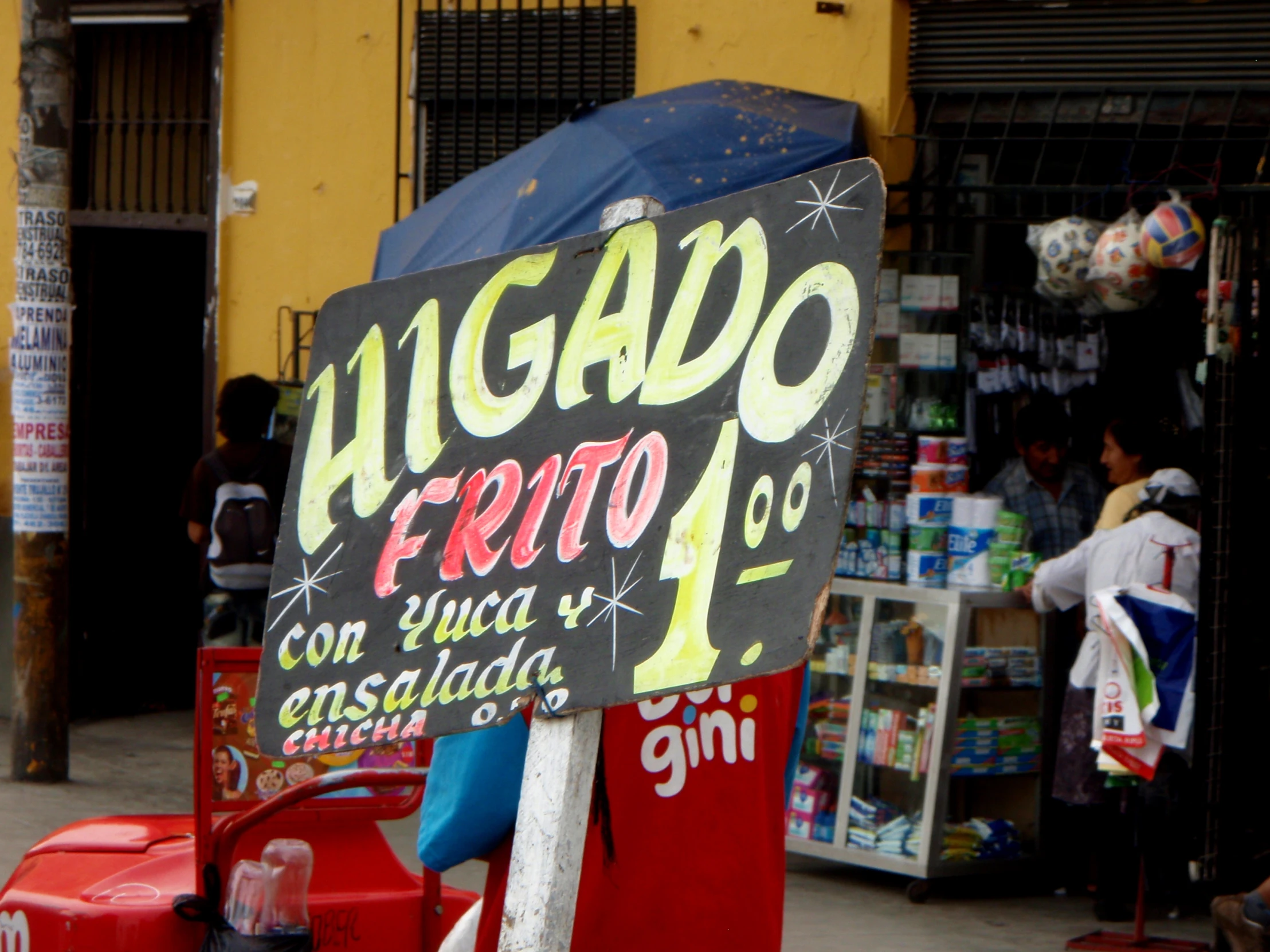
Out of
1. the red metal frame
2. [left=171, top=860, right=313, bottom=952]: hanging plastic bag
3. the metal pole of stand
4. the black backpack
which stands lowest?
the metal pole of stand

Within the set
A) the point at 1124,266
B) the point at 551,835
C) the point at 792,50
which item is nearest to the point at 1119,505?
the point at 1124,266

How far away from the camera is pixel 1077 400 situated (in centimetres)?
691

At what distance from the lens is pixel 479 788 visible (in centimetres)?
234

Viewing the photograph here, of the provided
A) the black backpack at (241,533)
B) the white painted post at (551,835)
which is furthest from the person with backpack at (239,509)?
the white painted post at (551,835)

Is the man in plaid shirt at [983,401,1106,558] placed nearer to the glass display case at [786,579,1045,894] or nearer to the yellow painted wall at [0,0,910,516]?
the glass display case at [786,579,1045,894]

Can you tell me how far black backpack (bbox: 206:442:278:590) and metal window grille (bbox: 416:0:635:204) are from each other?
171 centimetres

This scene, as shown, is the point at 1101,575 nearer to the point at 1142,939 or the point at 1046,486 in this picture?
the point at 1046,486

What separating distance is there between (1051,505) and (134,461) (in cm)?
537


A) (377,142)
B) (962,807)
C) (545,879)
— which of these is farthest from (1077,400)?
(545,879)

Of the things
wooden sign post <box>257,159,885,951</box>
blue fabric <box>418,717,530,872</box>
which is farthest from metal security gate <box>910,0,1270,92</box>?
blue fabric <box>418,717,530,872</box>

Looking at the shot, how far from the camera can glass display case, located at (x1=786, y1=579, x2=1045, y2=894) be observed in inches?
244

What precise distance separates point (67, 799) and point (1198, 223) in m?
5.24

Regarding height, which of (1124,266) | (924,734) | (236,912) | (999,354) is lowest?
(924,734)

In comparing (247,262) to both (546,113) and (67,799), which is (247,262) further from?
(67,799)
